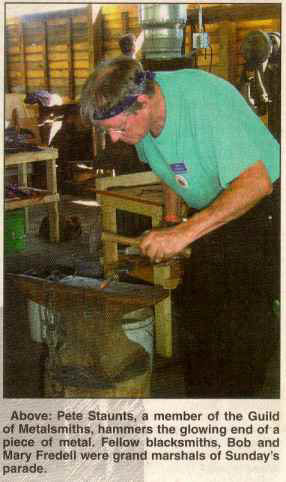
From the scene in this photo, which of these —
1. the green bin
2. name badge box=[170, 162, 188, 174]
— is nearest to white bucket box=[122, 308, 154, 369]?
name badge box=[170, 162, 188, 174]

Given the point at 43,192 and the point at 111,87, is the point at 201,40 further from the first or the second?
the point at 111,87

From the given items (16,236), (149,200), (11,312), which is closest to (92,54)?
(16,236)

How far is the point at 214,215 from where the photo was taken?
0.71 metres

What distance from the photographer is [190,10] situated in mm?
2059

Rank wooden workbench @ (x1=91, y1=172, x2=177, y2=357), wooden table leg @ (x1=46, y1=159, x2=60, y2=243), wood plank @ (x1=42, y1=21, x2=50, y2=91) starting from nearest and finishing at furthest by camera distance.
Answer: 1. wooden workbench @ (x1=91, y1=172, x2=177, y2=357)
2. wooden table leg @ (x1=46, y1=159, x2=60, y2=243)
3. wood plank @ (x1=42, y1=21, x2=50, y2=91)

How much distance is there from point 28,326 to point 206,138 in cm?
69

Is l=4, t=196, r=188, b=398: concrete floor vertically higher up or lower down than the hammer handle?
lower down

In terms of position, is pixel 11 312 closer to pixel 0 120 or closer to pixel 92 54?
pixel 0 120

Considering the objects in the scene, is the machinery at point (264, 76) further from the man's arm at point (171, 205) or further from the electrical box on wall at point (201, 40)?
the electrical box on wall at point (201, 40)

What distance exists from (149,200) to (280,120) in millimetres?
356

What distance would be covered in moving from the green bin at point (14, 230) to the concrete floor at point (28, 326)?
3cm

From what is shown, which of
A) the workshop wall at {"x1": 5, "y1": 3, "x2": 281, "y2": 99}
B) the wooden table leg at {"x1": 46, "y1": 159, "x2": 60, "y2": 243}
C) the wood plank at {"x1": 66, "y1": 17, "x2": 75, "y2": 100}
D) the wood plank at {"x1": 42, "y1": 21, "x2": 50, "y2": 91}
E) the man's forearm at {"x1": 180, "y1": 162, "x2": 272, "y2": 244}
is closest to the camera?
the man's forearm at {"x1": 180, "y1": 162, "x2": 272, "y2": 244}

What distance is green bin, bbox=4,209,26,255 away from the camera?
1716mm

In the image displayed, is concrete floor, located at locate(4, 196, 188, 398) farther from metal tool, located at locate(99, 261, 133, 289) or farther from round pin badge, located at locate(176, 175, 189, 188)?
round pin badge, located at locate(176, 175, 189, 188)
